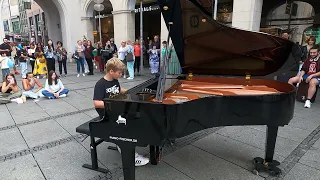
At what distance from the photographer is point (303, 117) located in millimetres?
5227

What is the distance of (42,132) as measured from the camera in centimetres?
432

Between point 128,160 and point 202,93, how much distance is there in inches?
66.7

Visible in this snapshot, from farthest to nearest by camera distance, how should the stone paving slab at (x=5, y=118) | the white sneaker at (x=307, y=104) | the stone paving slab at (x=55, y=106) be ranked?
1. the white sneaker at (x=307, y=104)
2. the stone paving slab at (x=55, y=106)
3. the stone paving slab at (x=5, y=118)

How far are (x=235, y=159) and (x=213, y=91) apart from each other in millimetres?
1107

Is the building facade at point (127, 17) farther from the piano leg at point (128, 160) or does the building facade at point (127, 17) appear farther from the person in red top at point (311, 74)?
the piano leg at point (128, 160)

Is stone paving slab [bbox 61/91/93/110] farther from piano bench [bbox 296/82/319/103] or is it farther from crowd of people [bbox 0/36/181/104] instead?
piano bench [bbox 296/82/319/103]

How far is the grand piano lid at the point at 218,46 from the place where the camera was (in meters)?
3.10

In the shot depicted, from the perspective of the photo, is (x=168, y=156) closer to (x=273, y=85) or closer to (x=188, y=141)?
(x=188, y=141)

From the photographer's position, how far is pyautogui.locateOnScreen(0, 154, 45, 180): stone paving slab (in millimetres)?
2891

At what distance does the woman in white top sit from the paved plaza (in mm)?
1750

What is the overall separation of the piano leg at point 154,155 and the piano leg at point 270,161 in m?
1.37

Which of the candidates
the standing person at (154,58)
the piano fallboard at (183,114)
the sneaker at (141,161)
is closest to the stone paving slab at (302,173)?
the piano fallboard at (183,114)

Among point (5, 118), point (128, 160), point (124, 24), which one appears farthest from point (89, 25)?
point (128, 160)

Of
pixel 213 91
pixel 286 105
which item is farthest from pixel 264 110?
pixel 213 91
